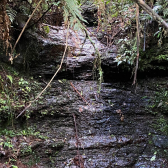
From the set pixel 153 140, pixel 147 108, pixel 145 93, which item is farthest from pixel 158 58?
pixel 153 140

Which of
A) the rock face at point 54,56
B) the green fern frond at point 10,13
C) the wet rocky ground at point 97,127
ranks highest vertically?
the green fern frond at point 10,13

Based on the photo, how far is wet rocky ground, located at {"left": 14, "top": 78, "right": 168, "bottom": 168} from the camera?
2377mm

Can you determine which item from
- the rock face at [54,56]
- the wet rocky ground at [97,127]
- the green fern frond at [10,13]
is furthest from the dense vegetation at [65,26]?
the wet rocky ground at [97,127]

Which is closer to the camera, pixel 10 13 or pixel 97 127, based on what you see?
pixel 10 13

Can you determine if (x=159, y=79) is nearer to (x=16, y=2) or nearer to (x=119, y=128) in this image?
(x=119, y=128)

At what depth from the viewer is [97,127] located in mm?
2932

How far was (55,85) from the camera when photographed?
3.47 m

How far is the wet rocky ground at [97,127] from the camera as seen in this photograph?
7.80ft

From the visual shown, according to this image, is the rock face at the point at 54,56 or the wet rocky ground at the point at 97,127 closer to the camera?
the wet rocky ground at the point at 97,127

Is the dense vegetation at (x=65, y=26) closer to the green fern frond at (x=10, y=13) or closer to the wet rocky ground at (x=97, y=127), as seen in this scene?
the green fern frond at (x=10, y=13)

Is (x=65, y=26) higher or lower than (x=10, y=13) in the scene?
lower

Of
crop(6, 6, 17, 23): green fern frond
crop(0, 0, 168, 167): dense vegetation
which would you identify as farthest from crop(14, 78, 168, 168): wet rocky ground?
crop(6, 6, 17, 23): green fern frond

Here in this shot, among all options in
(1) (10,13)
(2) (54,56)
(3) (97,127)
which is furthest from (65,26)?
(3) (97,127)

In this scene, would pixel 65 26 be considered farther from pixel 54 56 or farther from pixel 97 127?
pixel 97 127
